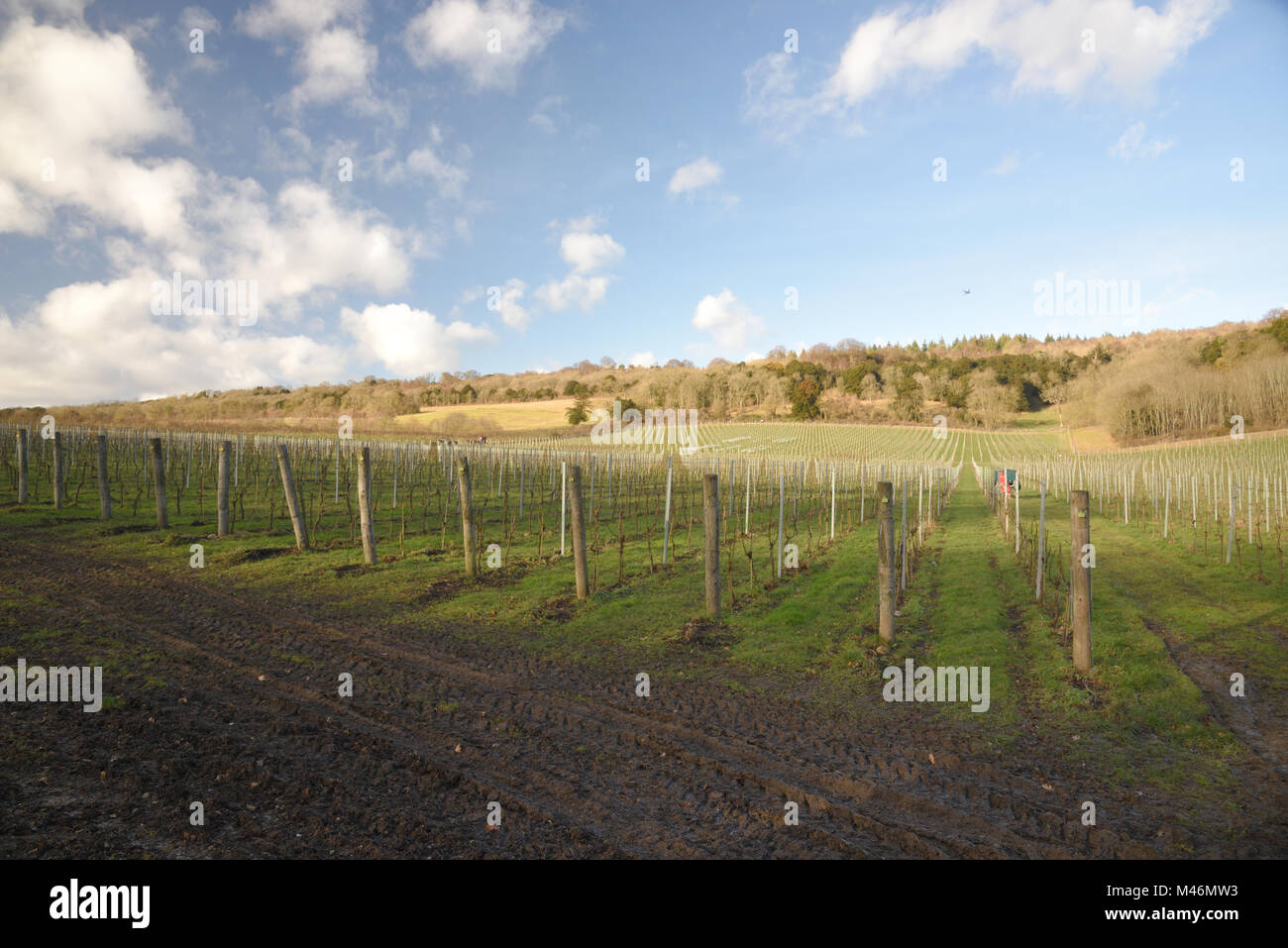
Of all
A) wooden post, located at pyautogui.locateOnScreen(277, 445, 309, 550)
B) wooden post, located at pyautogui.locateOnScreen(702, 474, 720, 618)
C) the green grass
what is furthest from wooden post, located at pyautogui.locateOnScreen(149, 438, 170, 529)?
wooden post, located at pyautogui.locateOnScreen(702, 474, 720, 618)

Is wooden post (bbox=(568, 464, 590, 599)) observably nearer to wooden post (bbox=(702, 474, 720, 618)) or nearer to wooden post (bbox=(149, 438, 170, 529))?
wooden post (bbox=(702, 474, 720, 618))

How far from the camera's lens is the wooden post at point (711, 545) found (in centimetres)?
941

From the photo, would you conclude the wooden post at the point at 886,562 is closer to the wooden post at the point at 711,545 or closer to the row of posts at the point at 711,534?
the row of posts at the point at 711,534

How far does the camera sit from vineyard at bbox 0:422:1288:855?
4676 mm

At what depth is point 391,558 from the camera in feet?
44.4

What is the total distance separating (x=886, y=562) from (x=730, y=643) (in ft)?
7.50

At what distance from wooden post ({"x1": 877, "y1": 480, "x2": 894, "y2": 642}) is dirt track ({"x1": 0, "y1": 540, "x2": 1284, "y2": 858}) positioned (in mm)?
1901

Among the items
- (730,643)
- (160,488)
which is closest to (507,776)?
(730,643)

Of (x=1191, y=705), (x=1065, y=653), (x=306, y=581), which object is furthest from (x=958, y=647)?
(x=306, y=581)

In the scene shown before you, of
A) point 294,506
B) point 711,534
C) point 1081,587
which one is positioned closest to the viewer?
point 1081,587

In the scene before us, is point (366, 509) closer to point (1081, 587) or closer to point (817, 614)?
point (817, 614)

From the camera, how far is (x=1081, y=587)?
7027mm
